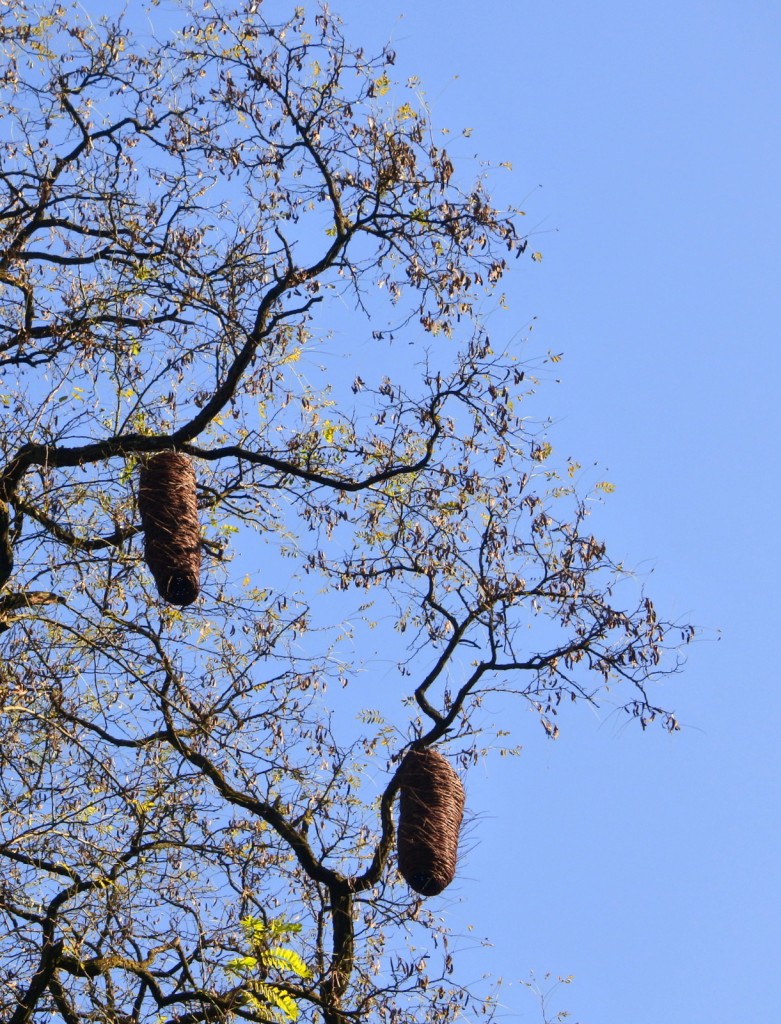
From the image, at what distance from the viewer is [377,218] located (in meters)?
10.5

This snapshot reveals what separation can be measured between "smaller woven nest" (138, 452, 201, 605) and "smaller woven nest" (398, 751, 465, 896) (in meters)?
1.53

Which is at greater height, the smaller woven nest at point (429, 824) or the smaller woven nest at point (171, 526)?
the smaller woven nest at point (171, 526)

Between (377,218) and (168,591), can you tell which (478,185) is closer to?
(377,218)

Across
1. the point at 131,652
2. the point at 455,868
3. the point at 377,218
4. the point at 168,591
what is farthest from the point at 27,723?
the point at 377,218

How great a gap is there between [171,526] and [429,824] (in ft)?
6.39

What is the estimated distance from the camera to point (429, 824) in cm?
835

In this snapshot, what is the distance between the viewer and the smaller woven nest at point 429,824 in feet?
27.3

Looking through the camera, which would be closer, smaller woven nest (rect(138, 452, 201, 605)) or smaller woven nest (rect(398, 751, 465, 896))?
smaller woven nest (rect(138, 452, 201, 605))

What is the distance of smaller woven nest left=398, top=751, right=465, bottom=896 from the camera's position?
8.32 metres

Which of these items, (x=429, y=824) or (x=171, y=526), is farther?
(x=429, y=824)

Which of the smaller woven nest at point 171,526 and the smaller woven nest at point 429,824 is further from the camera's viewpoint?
the smaller woven nest at point 429,824

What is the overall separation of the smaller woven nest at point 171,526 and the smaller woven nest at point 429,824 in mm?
1534

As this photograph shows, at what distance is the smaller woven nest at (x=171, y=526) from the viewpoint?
7.75 metres

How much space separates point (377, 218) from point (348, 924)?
4.19 metres
